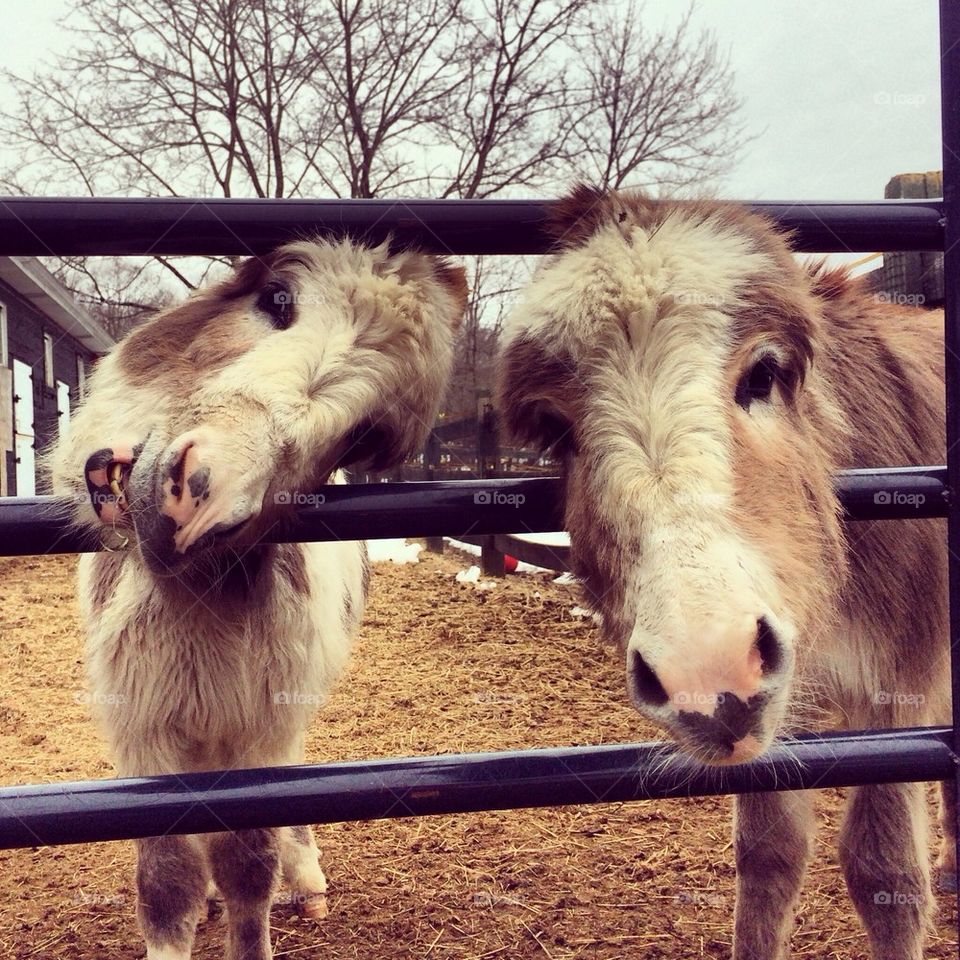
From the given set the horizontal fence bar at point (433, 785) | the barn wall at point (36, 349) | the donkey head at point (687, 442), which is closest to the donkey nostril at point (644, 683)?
the donkey head at point (687, 442)

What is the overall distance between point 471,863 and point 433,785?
2342 mm

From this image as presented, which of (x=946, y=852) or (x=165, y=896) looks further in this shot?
(x=946, y=852)

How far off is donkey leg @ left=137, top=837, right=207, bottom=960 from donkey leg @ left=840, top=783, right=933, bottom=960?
5.86 feet

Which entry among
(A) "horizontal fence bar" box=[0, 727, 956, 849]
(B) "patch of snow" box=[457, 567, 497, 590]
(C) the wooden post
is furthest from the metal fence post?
(C) the wooden post

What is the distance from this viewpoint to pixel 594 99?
12.7m

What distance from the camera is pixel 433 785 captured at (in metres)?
1.12

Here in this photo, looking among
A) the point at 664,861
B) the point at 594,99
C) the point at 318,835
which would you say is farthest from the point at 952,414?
the point at 594,99

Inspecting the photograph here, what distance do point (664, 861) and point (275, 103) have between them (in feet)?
41.8

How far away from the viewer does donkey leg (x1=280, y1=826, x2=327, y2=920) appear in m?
2.97

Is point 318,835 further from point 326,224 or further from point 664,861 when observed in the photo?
point 326,224

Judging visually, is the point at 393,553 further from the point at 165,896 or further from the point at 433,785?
the point at 433,785

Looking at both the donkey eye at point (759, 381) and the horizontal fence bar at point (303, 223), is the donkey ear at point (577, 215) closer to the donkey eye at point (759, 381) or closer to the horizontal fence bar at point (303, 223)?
the horizontal fence bar at point (303, 223)

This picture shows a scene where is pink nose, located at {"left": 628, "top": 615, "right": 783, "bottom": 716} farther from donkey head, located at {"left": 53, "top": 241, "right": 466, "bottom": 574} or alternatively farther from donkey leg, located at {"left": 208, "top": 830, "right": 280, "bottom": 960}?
donkey leg, located at {"left": 208, "top": 830, "right": 280, "bottom": 960}

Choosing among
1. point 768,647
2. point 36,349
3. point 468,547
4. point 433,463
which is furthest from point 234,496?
point 36,349
